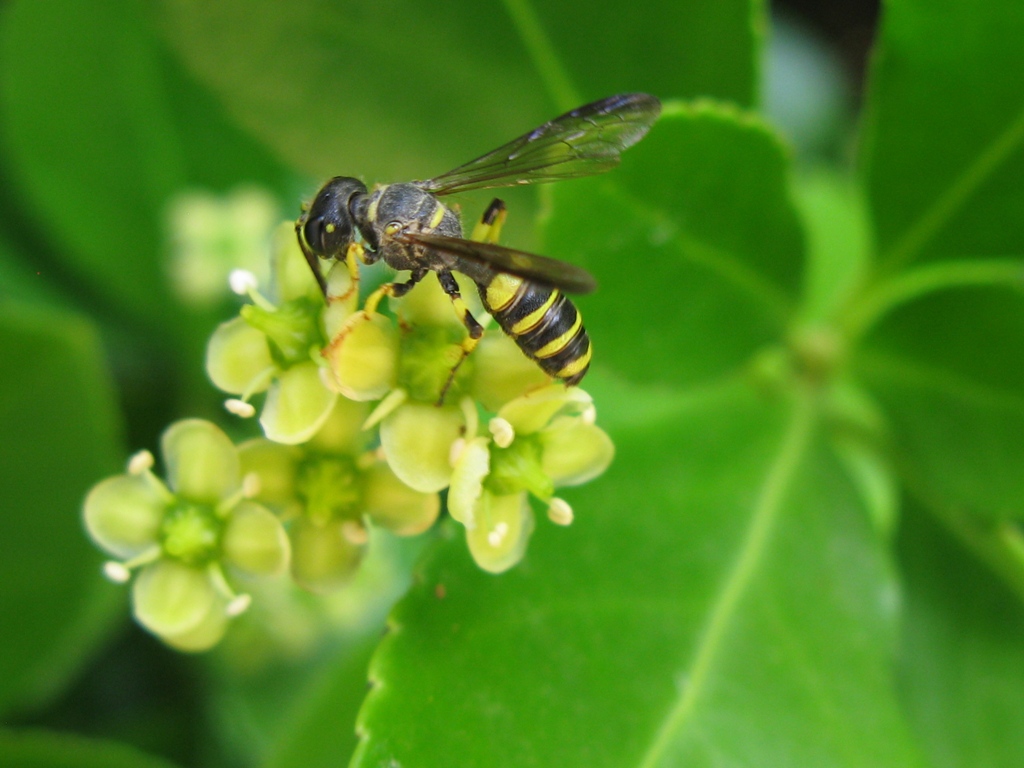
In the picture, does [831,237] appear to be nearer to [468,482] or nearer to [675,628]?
[675,628]

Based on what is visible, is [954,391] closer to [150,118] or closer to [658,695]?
[658,695]

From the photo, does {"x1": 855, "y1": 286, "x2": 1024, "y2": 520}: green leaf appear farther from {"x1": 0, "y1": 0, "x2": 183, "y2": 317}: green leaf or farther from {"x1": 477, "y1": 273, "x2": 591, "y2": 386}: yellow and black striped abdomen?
{"x1": 0, "y1": 0, "x2": 183, "y2": 317}: green leaf

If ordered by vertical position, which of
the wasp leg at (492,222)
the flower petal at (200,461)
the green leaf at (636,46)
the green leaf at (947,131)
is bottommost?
the flower petal at (200,461)

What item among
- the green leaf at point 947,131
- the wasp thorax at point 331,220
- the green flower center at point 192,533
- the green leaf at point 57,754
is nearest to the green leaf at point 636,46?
the green leaf at point 947,131

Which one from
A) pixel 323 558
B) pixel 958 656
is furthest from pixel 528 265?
pixel 958 656

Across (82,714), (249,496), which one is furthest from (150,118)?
(249,496)

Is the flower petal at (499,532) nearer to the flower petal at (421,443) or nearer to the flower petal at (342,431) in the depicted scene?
the flower petal at (421,443)
